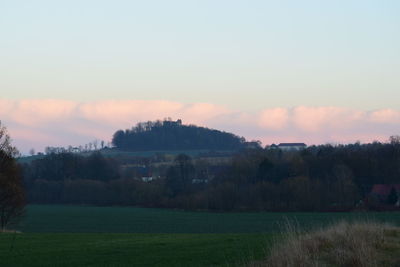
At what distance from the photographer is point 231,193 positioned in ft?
291

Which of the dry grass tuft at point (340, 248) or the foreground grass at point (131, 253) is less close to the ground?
the dry grass tuft at point (340, 248)

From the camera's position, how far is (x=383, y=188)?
92375 mm

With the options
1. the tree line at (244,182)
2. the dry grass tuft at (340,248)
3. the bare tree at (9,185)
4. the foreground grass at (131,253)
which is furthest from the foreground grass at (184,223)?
the tree line at (244,182)

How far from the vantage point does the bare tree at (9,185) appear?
45.8m

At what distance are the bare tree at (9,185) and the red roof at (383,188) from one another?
184 ft

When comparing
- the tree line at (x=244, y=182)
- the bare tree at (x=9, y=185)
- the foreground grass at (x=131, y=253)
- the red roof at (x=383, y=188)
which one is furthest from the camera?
the red roof at (x=383, y=188)

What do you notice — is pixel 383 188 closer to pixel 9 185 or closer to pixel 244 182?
pixel 244 182

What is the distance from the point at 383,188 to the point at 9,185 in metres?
60.1

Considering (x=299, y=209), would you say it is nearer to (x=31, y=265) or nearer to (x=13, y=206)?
(x=13, y=206)

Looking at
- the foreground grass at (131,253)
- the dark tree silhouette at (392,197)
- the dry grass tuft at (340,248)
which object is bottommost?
the dark tree silhouette at (392,197)

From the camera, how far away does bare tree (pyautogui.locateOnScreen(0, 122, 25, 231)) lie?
45.8 metres

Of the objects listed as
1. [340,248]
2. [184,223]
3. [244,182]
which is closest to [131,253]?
[340,248]

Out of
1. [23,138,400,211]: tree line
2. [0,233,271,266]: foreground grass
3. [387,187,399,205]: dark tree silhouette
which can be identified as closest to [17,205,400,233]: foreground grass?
[0,233,271,266]: foreground grass

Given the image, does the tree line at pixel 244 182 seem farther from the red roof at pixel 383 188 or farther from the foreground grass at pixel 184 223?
the foreground grass at pixel 184 223
